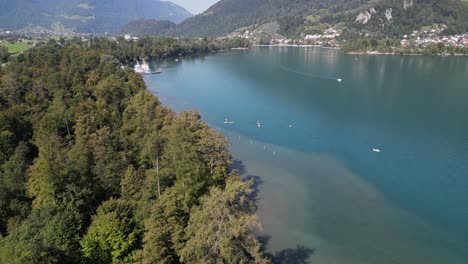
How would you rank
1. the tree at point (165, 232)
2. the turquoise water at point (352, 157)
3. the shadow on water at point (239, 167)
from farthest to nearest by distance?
the shadow on water at point (239, 167) → the turquoise water at point (352, 157) → the tree at point (165, 232)

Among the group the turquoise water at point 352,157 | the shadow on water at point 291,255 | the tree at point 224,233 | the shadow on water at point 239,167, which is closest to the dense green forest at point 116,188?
→ the tree at point 224,233

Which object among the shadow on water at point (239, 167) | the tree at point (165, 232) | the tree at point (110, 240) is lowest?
the shadow on water at point (239, 167)

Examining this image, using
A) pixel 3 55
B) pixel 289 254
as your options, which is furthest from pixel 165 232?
pixel 3 55

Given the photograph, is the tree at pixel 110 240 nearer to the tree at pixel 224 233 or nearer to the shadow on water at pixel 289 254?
the tree at pixel 224 233

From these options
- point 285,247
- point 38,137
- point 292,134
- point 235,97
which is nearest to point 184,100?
point 235,97

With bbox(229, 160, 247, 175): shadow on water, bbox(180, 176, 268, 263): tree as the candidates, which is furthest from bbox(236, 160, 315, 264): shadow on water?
bbox(229, 160, 247, 175): shadow on water

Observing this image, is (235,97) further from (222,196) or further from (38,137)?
(222,196)
